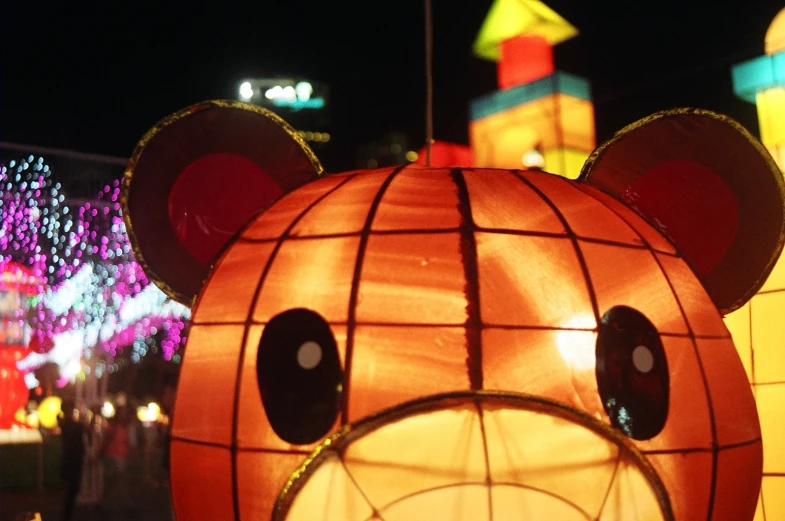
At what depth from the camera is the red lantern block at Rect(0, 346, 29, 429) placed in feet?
43.7

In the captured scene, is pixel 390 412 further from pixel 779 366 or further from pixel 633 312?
pixel 779 366

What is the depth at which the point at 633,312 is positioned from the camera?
2.22m

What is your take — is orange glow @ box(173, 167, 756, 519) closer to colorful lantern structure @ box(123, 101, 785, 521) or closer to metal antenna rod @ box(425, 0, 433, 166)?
colorful lantern structure @ box(123, 101, 785, 521)

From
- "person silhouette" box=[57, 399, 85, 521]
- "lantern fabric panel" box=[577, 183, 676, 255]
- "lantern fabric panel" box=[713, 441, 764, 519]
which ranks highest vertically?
"lantern fabric panel" box=[577, 183, 676, 255]

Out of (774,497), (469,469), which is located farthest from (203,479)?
(774,497)

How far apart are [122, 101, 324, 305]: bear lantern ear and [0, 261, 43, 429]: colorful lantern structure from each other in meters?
12.2

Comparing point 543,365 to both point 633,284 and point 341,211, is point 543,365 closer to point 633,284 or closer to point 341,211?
point 633,284

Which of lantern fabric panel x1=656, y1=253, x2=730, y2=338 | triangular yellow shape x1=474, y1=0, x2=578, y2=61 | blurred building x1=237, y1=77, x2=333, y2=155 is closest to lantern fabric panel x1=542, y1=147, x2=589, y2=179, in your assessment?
triangular yellow shape x1=474, y1=0, x2=578, y2=61

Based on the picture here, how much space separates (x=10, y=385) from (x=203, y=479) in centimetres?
1264

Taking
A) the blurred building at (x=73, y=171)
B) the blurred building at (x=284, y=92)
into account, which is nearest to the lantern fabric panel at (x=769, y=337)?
the blurred building at (x=73, y=171)

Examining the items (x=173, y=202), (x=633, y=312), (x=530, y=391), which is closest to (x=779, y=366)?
(x=633, y=312)

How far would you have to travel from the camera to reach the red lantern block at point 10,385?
13320 mm

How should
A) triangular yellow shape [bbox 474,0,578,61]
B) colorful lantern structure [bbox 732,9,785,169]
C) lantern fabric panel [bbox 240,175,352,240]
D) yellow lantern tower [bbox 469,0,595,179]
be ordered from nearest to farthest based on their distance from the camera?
lantern fabric panel [bbox 240,175,352,240], colorful lantern structure [bbox 732,9,785,169], triangular yellow shape [bbox 474,0,578,61], yellow lantern tower [bbox 469,0,595,179]

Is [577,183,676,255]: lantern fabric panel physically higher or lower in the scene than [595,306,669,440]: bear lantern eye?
higher
